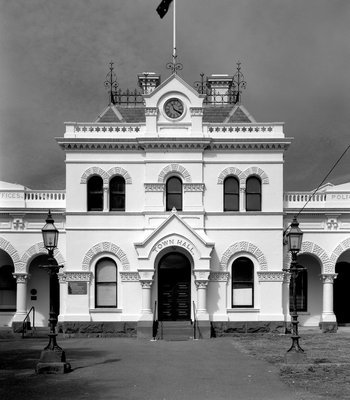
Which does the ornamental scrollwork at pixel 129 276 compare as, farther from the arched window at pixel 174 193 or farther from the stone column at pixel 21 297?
the stone column at pixel 21 297

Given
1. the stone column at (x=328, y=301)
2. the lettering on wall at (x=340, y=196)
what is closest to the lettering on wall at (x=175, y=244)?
the stone column at (x=328, y=301)

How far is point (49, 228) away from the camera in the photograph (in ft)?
61.5

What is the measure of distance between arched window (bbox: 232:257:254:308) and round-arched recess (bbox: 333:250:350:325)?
537cm

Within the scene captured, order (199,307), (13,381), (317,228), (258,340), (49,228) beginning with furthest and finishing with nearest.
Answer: (317,228)
(199,307)
(258,340)
(49,228)
(13,381)

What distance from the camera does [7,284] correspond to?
106 ft

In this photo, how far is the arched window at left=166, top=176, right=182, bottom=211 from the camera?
29.8 meters

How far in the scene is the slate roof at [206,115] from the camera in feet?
109

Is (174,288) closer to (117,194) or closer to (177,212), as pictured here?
(177,212)

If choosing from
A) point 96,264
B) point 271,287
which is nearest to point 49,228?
point 96,264

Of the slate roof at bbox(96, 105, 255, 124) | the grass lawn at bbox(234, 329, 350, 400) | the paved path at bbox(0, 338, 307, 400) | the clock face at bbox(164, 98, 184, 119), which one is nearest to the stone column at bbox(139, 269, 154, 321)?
the grass lawn at bbox(234, 329, 350, 400)

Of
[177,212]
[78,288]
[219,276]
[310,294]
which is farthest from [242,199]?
[78,288]

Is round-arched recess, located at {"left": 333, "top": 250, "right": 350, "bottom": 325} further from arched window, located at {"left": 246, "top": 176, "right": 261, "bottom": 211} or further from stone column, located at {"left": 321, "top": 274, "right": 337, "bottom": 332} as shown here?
arched window, located at {"left": 246, "top": 176, "right": 261, "bottom": 211}

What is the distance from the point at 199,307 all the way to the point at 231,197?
503 centimetres

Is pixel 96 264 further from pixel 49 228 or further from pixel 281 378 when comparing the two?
pixel 281 378
